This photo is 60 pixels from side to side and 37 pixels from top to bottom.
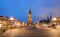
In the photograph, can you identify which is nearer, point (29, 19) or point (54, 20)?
point (54, 20)

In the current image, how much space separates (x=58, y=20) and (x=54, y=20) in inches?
102

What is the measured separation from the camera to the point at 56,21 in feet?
189

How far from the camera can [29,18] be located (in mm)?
114625

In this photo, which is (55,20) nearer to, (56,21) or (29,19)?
(56,21)

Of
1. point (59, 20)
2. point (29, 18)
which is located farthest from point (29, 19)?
point (59, 20)

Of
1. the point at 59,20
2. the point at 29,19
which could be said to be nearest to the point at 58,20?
the point at 59,20

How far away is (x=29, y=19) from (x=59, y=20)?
55.6 m

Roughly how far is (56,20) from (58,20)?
1.10m

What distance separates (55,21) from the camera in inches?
2260

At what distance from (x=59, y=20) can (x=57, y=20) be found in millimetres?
1413

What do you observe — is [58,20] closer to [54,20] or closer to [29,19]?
[54,20]

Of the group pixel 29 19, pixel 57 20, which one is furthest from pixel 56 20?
pixel 29 19

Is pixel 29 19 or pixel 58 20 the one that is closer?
pixel 58 20

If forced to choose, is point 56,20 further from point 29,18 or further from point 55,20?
point 29,18
